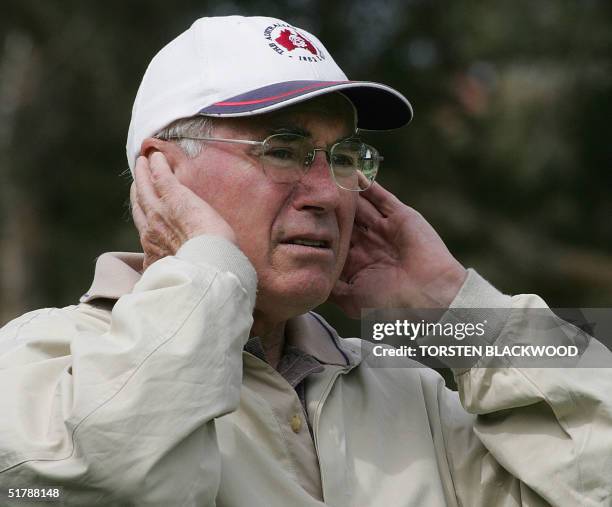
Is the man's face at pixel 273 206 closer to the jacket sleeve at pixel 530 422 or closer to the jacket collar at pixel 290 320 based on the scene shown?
the jacket collar at pixel 290 320

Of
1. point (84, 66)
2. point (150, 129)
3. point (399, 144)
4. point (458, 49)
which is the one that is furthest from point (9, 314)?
point (150, 129)

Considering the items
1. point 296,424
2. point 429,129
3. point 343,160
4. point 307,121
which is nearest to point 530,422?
point 296,424

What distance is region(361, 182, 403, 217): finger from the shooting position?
10.6 feet

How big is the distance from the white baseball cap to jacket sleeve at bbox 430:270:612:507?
25.6 inches

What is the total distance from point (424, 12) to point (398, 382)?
10224 mm

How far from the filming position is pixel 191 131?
2.85 m

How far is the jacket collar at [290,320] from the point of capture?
2.71m

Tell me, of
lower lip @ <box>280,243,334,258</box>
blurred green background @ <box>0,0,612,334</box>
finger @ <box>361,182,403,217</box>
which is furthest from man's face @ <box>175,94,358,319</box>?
blurred green background @ <box>0,0,612,334</box>

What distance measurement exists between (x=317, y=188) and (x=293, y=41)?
1.33 ft

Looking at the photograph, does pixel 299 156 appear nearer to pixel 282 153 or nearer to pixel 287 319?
pixel 282 153

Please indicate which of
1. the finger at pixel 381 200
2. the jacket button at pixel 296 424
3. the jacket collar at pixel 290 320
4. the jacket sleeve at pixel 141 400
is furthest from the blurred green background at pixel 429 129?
the jacket sleeve at pixel 141 400

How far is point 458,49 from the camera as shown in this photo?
1257 cm

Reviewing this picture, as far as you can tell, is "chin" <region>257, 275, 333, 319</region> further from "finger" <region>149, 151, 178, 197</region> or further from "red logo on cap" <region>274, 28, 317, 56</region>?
"red logo on cap" <region>274, 28, 317, 56</region>

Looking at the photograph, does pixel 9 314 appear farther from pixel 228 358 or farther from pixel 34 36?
pixel 228 358
